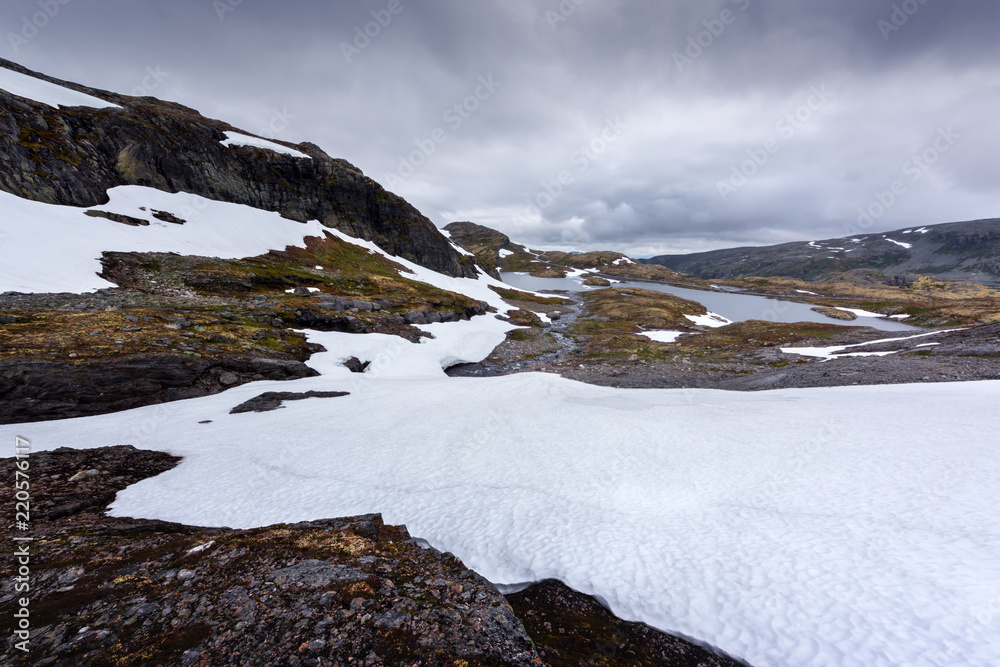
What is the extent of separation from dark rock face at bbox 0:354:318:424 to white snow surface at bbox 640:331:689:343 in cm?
5795

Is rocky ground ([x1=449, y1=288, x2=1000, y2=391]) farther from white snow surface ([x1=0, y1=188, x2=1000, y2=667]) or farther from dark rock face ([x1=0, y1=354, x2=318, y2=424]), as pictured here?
dark rock face ([x1=0, y1=354, x2=318, y2=424])

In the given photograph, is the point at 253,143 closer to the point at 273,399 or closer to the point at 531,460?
the point at 273,399

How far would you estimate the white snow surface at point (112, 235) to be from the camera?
3103 cm

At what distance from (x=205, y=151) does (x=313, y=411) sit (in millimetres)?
85378

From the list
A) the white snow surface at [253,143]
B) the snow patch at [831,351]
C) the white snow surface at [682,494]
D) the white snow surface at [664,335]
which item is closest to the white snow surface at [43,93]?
the white snow surface at [253,143]

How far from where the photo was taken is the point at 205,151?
72.9 metres

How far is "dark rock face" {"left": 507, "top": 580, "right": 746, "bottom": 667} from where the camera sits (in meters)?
5.94

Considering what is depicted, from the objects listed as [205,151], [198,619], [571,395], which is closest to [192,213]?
[205,151]

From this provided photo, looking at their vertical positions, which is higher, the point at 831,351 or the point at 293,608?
the point at 293,608

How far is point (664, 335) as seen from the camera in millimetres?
63000

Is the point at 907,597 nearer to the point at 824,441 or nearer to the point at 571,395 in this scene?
the point at 824,441

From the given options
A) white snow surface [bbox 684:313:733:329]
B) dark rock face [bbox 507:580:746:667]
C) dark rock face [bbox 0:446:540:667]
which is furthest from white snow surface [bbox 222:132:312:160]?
dark rock face [bbox 507:580:746:667]

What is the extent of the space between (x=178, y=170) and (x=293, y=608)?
94.3 meters

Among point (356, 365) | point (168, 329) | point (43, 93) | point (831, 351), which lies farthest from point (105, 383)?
point (43, 93)
